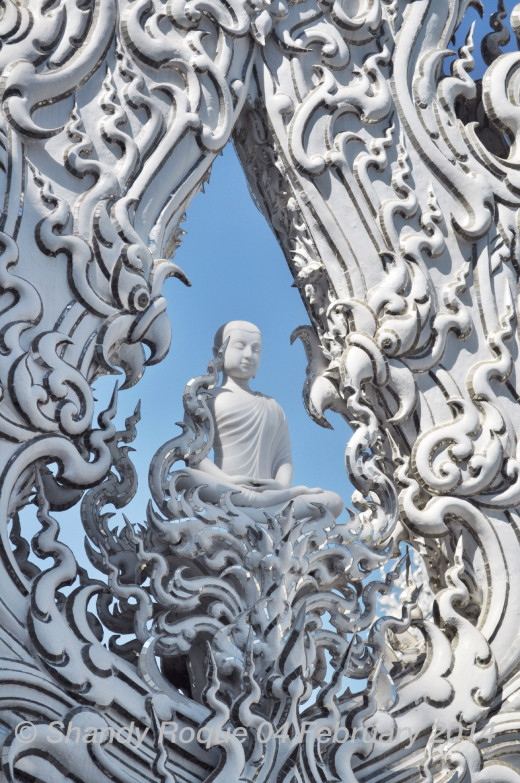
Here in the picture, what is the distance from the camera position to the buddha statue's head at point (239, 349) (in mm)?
4977

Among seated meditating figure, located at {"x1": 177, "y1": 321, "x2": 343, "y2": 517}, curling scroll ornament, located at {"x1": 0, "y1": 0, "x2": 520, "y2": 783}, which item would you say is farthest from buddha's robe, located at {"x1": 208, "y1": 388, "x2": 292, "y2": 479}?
→ curling scroll ornament, located at {"x1": 0, "y1": 0, "x2": 520, "y2": 783}

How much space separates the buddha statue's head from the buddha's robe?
0.08 meters

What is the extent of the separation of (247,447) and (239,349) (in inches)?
13.8

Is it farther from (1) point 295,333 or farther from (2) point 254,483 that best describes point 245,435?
(1) point 295,333

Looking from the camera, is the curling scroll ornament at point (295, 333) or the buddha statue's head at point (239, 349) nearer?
the curling scroll ornament at point (295, 333)

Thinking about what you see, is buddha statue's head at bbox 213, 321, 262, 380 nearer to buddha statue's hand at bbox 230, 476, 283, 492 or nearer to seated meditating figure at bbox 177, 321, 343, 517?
seated meditating figure at bbox 177, 321, 343, 517

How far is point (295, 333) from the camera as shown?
210 inches

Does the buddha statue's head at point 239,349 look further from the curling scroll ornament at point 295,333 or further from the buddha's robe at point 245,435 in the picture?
the curling scroll ornament at point 295,333

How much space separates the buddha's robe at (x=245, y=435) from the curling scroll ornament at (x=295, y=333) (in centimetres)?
19

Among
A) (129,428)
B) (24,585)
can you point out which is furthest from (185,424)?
(24,585)

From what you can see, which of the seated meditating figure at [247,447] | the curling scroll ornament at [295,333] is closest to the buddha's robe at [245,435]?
the seated meditating figure at [247,447]

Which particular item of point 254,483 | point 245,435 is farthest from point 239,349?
point 254,483

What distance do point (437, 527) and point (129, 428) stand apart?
3.62 feet

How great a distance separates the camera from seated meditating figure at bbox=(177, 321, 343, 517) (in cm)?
477
